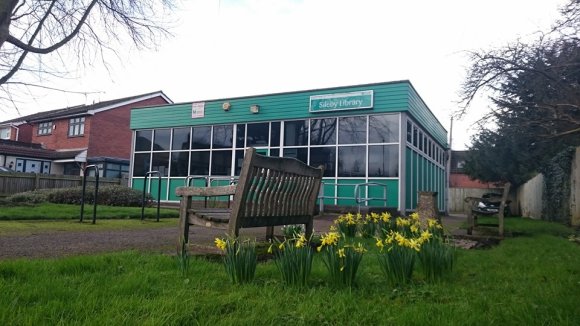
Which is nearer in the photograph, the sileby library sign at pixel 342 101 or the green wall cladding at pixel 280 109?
the green wall cladding at pixel 280 109

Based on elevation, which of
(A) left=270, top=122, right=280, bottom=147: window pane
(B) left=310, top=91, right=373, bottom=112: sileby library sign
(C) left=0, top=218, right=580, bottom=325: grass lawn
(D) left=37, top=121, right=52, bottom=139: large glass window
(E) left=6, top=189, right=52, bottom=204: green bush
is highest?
(D) left=37, top=121, right=52, bottom=139: large glass window

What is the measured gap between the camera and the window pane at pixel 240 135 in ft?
55.7

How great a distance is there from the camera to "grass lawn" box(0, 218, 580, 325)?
7.51 ft

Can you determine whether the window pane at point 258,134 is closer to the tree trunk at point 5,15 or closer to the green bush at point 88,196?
the green bush at point 88,196

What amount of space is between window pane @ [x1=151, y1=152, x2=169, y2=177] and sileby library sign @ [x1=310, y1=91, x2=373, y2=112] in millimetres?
7259

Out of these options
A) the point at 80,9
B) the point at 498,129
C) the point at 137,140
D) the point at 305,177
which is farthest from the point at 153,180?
the point at 305,177

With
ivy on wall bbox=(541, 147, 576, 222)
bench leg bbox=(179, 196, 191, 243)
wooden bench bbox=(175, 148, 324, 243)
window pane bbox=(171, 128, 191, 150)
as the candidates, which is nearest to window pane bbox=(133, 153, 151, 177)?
window pane bbox=(171, 128, 191, 150)

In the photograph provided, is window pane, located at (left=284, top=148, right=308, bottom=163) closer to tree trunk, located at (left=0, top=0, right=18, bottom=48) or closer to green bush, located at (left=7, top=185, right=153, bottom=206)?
green bush, located at (left=7, top=185, right=153, bottom=206)

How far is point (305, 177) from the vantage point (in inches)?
192

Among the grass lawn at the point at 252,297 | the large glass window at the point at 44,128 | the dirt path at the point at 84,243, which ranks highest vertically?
the large glass window at the point at 44,128

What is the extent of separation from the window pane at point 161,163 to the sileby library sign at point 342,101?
7.26m

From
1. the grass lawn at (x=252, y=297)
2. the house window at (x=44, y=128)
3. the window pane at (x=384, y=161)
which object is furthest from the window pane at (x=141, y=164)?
the house window at (x=44, y=128)

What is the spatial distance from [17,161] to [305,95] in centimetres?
2613

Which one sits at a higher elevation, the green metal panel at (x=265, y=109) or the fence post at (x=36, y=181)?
the green metal panel at (x=265, y=109)
